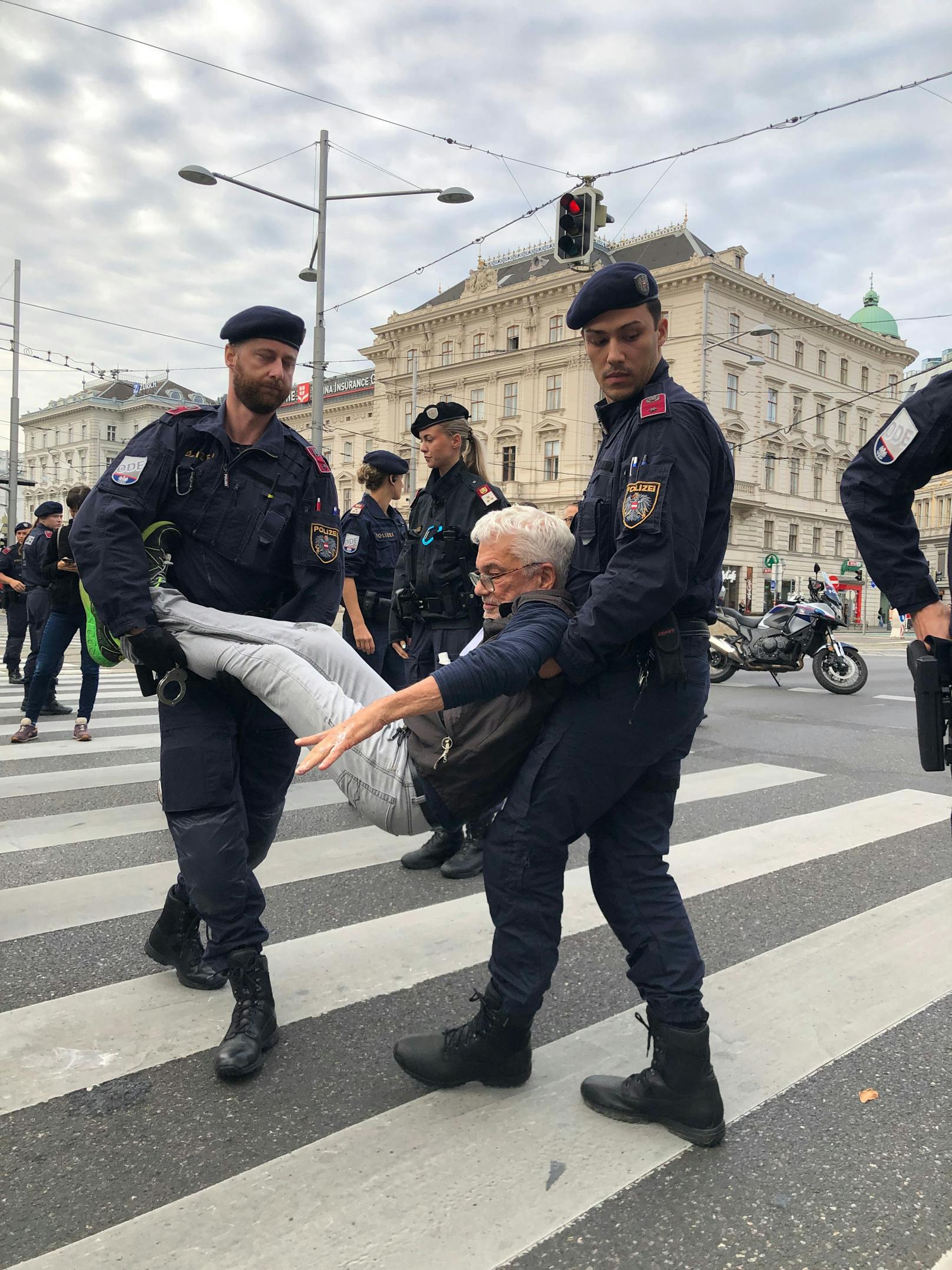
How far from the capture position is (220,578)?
260 cm

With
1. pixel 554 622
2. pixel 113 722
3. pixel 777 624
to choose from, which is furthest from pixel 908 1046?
pixel 777 624

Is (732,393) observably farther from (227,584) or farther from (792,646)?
(227,584)

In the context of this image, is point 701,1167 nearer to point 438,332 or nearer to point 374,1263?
point 374,1263

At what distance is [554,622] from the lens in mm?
2004

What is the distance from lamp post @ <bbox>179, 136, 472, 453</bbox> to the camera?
44.7ft

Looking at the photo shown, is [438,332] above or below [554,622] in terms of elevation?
above

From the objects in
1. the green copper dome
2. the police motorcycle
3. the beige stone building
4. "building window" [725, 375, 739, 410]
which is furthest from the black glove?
the green copper dome

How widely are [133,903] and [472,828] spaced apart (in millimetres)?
1406

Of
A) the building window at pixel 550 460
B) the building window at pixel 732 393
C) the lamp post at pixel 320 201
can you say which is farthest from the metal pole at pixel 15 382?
the building window at pixel 732 393

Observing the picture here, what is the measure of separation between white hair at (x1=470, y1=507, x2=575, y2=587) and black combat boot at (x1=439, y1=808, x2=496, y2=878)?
1.88 meters

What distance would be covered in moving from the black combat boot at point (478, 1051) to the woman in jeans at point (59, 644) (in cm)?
527

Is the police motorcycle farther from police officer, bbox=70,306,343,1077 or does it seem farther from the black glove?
the black glove

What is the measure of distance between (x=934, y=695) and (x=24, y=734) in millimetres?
6349

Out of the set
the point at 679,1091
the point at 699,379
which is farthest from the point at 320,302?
the point at 699,379
